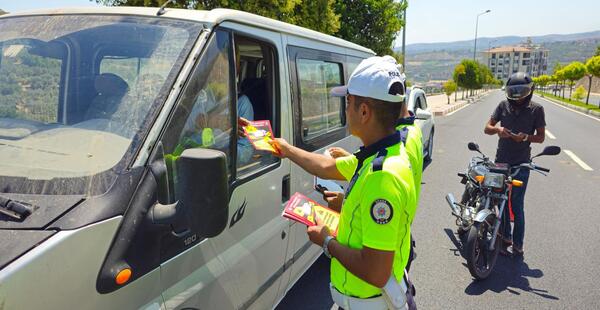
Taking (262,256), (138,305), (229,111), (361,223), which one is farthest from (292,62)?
(138,305)

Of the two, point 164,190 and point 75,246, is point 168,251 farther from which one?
point 75,246

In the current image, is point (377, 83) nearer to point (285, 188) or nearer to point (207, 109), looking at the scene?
point (207, 109)

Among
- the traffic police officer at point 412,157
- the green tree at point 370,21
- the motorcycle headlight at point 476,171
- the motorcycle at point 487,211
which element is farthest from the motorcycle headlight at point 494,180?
the green tree at point 370,21

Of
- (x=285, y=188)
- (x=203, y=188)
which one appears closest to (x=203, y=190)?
(x=203, y=188)

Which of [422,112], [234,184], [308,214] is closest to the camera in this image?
[308,214]

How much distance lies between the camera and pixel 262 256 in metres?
2.57

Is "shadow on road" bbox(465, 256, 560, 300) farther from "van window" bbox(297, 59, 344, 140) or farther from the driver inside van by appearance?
the driver inside van

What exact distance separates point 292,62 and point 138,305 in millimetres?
1932

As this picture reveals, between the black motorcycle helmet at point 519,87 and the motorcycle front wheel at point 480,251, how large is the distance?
4.25ft

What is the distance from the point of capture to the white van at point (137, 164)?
1.36m

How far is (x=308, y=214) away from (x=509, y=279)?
3.15m

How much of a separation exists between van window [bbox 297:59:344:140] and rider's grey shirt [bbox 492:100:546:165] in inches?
71.5

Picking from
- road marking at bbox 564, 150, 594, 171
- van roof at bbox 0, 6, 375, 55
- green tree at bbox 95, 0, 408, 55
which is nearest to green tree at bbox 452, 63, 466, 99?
green tree at bbox 95, 0, 408, 55

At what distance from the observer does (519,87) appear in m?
4.18
